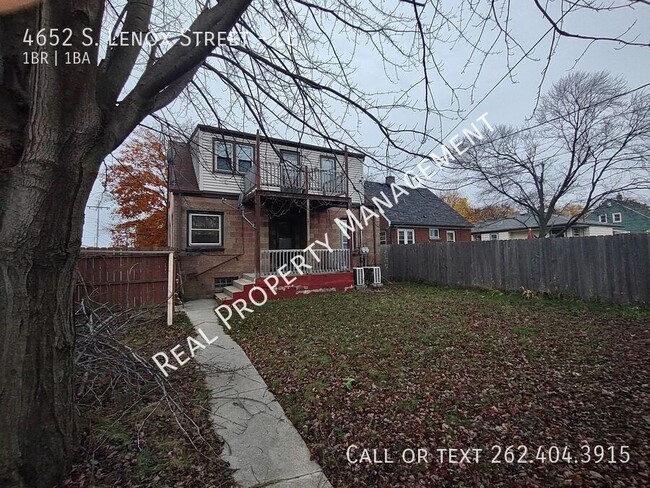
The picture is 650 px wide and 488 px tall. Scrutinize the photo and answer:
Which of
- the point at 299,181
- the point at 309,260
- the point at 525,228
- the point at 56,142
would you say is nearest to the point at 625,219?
the point at 525,228

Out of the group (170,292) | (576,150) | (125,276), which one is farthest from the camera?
(576,150)

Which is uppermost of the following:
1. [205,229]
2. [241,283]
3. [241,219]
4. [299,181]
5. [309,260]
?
[299,181]

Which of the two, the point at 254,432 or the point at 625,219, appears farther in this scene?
the point at 625,219

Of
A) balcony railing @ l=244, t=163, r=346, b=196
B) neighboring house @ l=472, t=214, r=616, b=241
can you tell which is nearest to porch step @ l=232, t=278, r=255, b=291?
balcony railing @ l=244, t=163, r=346, b=196

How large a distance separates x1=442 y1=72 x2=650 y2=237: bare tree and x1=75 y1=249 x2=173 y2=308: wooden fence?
347 inches

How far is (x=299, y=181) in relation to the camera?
30.4 ft

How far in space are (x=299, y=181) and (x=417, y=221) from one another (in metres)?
10.2

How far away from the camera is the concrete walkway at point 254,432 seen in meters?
1.92

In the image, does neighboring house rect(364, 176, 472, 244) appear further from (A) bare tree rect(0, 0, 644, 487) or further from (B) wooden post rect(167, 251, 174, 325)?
(A) bare tree rect(0, 0, 644, 487)

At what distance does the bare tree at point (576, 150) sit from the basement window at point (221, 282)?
818 cm

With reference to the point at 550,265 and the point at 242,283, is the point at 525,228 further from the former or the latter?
the point at 242,283

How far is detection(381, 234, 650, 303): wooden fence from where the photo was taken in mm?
6316

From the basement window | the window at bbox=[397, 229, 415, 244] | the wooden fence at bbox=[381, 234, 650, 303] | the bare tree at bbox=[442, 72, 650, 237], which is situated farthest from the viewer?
the window at bbox=[397, 229, 415, 244]

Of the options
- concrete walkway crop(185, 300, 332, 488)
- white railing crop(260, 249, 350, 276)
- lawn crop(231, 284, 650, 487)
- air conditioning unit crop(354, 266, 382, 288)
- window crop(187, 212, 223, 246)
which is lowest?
concrete walkway crop(185, 300, 332, 488)
